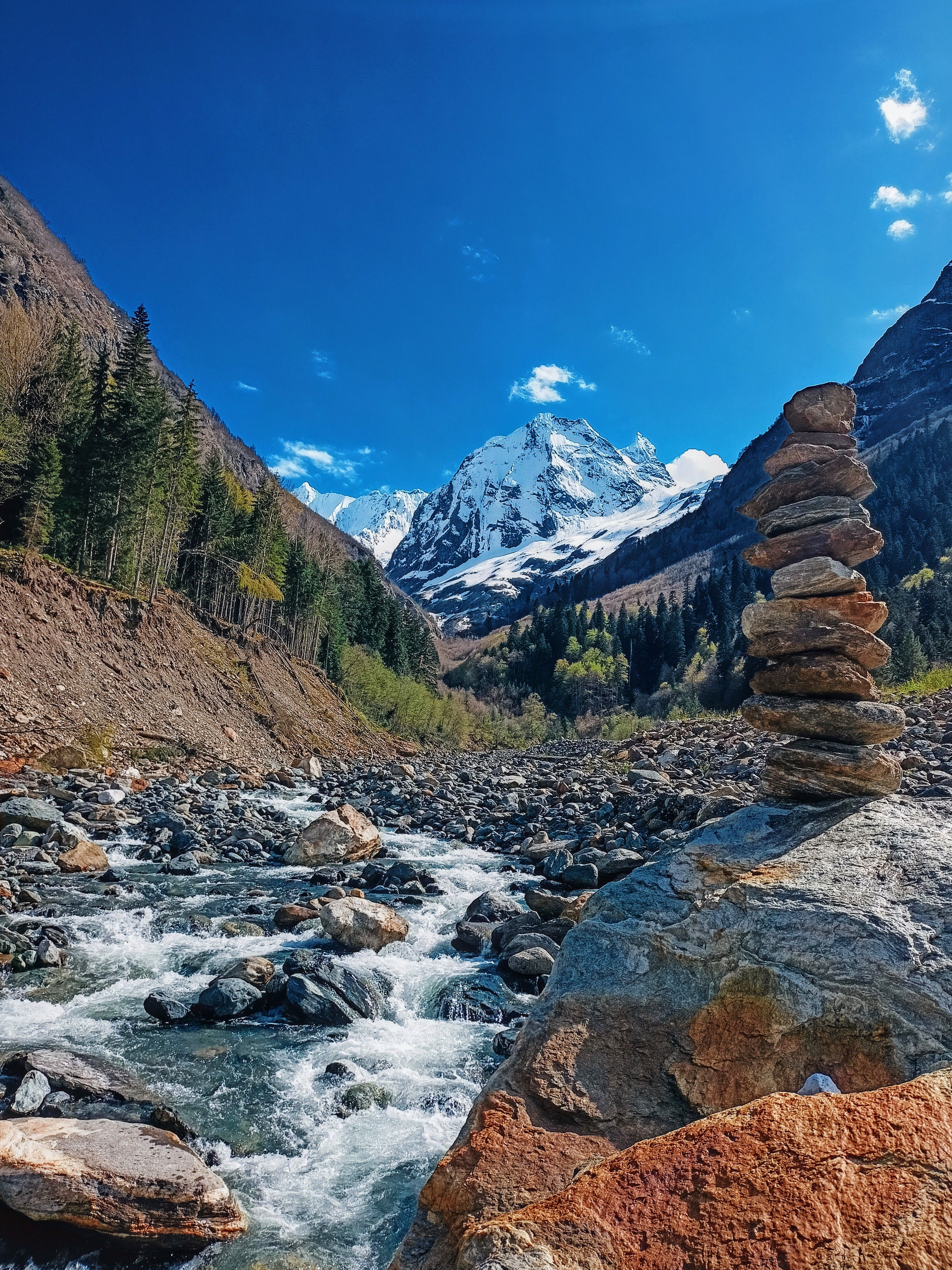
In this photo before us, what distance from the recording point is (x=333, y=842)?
63.8 feet

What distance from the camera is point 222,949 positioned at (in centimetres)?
1214

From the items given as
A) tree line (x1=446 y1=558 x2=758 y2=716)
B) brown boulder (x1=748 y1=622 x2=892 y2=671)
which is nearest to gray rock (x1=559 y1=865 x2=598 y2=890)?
brown boulder (x1=748 y1=622 x2=892 y2=671)

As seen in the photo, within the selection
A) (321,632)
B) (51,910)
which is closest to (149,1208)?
(51,910)

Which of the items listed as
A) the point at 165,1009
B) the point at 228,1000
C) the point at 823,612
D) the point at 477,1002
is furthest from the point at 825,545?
the point at 165,1009

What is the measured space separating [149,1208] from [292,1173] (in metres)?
1.73

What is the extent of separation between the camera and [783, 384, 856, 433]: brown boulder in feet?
29.3

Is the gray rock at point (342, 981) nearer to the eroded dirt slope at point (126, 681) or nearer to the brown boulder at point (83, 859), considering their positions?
the brown boulder at point (83, 859)

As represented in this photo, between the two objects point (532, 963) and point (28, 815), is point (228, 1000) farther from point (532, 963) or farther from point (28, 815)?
point (28, 815)

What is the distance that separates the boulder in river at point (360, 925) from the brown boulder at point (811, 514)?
374 inches

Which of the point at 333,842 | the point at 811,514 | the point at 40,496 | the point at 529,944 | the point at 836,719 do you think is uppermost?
the point at 40,496

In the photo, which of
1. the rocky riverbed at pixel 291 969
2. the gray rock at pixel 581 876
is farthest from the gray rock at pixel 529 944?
the gray rock at pixel 581 876

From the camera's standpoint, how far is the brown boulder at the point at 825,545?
8.20 meters

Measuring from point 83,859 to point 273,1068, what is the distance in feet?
31.7

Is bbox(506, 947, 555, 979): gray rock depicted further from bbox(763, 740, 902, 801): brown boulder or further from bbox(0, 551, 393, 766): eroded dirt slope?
bbox(0, 551, 393, 766): eroded dirt slope
